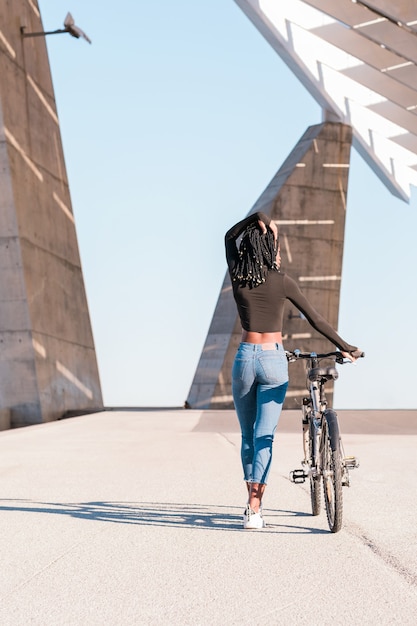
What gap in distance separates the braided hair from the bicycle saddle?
596 mm

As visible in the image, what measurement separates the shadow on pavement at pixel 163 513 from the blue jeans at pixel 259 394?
1.26 ft

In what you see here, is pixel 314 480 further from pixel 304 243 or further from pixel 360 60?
pixel 304 243

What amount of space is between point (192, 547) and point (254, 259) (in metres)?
1.67

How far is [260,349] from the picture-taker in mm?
5824

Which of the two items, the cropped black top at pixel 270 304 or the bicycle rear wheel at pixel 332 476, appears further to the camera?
the cropped black top at pixel 270 304

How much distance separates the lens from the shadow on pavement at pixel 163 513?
6020 millimetres

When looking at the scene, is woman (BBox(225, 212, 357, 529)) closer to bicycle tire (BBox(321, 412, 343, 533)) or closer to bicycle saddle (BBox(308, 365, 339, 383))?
bicycle saddle (BBox(308, 365, 339, 383))

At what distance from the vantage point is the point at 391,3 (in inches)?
771

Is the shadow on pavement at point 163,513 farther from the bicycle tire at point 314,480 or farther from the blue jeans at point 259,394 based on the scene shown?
the blue jeans at point 259,394

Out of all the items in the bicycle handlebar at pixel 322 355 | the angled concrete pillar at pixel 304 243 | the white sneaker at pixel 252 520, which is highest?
the bicycle handlebar at pixel 322 355

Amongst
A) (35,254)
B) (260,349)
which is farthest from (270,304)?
(35,254)

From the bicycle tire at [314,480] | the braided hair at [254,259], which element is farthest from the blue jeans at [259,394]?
the braided hair at [254,259]

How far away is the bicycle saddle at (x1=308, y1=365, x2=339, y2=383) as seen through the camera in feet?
18.8

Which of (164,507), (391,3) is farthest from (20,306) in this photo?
(164,507)
